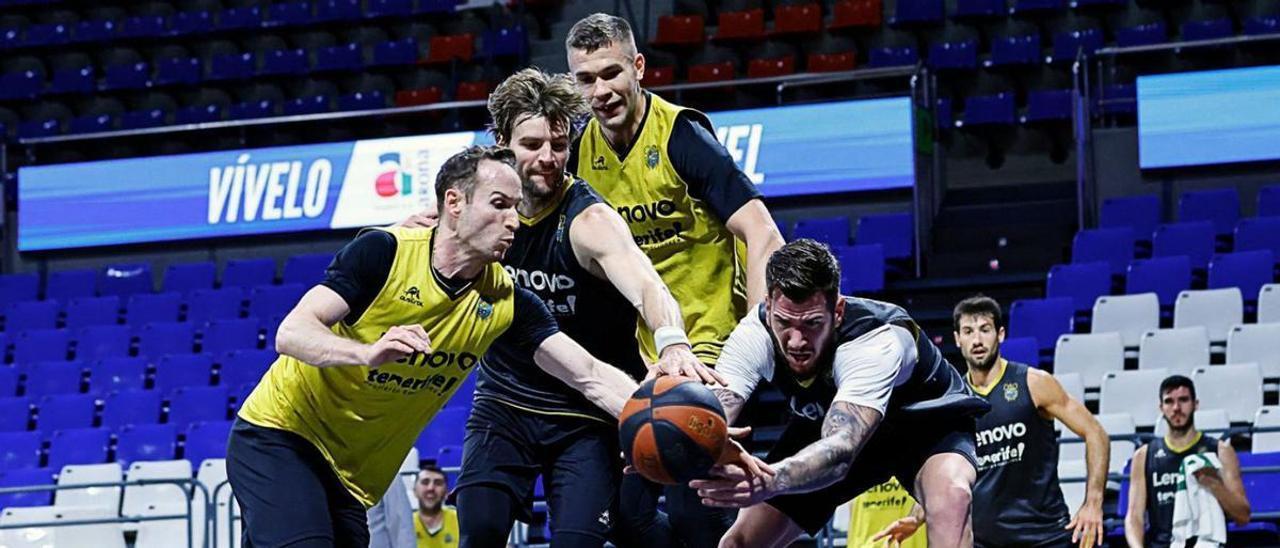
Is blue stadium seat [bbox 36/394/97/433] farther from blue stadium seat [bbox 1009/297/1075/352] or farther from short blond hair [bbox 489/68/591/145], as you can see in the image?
short blond hair [bbox 489/68/591/145]

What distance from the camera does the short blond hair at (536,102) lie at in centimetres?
525

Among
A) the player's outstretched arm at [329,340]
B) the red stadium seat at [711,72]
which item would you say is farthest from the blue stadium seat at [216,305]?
the player's outstretched arm at [329,340]

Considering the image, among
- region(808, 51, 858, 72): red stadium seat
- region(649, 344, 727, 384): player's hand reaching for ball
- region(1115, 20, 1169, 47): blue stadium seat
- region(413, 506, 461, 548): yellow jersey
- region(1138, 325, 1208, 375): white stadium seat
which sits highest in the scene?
region(808, 51, 858, 72): red stadium seat

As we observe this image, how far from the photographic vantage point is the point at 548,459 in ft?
18.1

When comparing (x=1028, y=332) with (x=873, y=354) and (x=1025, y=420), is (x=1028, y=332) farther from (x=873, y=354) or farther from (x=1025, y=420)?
(x=873, y=354)

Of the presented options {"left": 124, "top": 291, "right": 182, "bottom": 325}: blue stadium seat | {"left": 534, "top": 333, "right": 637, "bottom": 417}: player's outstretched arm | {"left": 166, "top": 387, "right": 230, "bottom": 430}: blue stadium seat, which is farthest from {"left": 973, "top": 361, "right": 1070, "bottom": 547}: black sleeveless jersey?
{"left": 124, "top": 291, "right": 182, "bottom": 325}: blue stadium seat

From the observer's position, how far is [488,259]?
5059 mm

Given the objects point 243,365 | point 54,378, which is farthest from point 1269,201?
point 54,378

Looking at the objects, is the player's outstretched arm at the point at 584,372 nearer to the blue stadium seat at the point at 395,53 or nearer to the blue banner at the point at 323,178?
the blue banner at the point at 323,178

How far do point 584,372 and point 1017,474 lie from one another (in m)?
3.80

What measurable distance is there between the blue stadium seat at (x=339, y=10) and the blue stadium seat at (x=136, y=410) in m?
6.72

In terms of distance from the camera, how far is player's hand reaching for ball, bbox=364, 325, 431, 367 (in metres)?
4.56

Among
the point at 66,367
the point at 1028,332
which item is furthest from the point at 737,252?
the point at 66,367

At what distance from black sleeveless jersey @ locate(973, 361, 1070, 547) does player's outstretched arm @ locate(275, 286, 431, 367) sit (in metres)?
4.41
